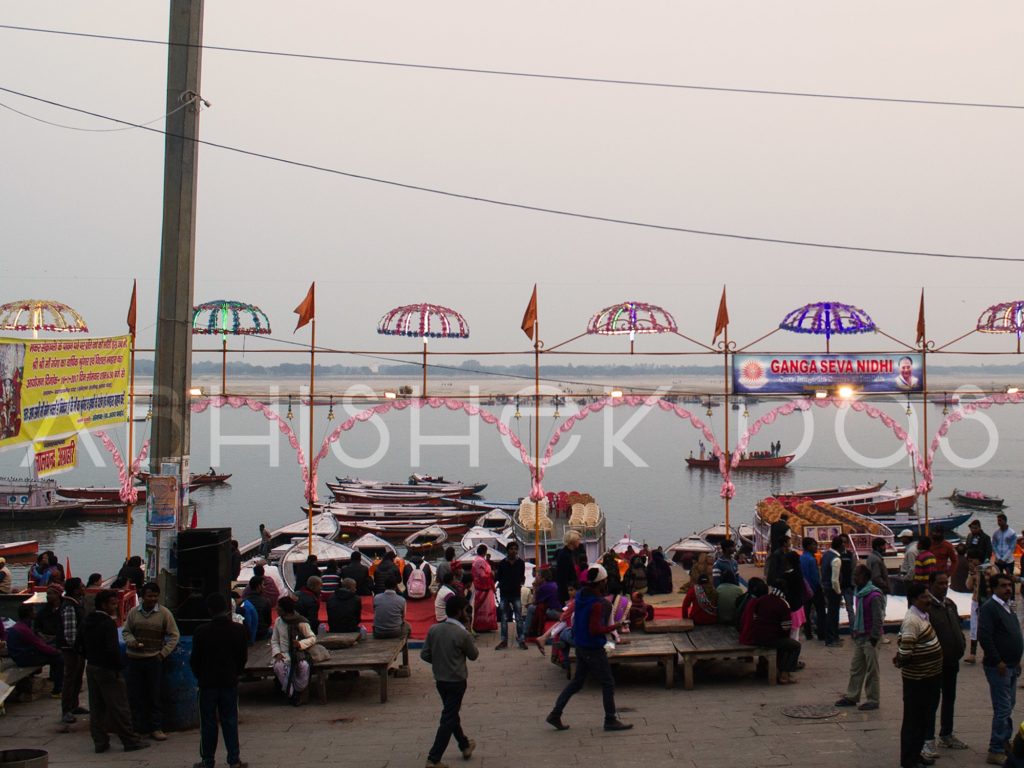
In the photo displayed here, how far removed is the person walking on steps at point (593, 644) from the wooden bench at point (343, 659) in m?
2.08

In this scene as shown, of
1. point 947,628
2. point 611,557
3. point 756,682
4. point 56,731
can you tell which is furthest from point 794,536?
point 56,731

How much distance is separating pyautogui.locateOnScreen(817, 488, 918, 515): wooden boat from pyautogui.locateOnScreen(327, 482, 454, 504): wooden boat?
80.6ft

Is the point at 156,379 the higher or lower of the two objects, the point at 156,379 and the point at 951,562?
the higher

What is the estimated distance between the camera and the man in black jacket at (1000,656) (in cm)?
798

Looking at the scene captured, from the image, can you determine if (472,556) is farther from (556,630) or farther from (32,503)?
(32,503)

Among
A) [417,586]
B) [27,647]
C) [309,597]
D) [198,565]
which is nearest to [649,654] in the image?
[309,597]

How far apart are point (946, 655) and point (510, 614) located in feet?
24.2

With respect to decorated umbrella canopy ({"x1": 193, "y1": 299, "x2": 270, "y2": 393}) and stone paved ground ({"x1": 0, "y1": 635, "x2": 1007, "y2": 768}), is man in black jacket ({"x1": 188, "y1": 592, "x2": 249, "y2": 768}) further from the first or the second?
decorated umbrella canopy ({"x1": 193, "y1": 299, "x2": 270, "y2": 393})

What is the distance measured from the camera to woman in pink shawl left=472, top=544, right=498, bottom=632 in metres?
14.3

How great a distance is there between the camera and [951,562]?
47.1ft

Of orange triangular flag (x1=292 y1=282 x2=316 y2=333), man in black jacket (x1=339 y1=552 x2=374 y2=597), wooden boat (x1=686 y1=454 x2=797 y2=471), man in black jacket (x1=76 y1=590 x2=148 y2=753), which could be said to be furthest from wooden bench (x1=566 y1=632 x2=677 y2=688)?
wooden boat (x1=686 y1=454 x2=797 y2=471)

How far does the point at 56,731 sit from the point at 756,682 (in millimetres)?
7211

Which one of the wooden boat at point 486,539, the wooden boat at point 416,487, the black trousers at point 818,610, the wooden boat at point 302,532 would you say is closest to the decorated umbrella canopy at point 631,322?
the black trousers at point 818,610

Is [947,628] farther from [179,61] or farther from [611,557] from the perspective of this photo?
[179,61]
